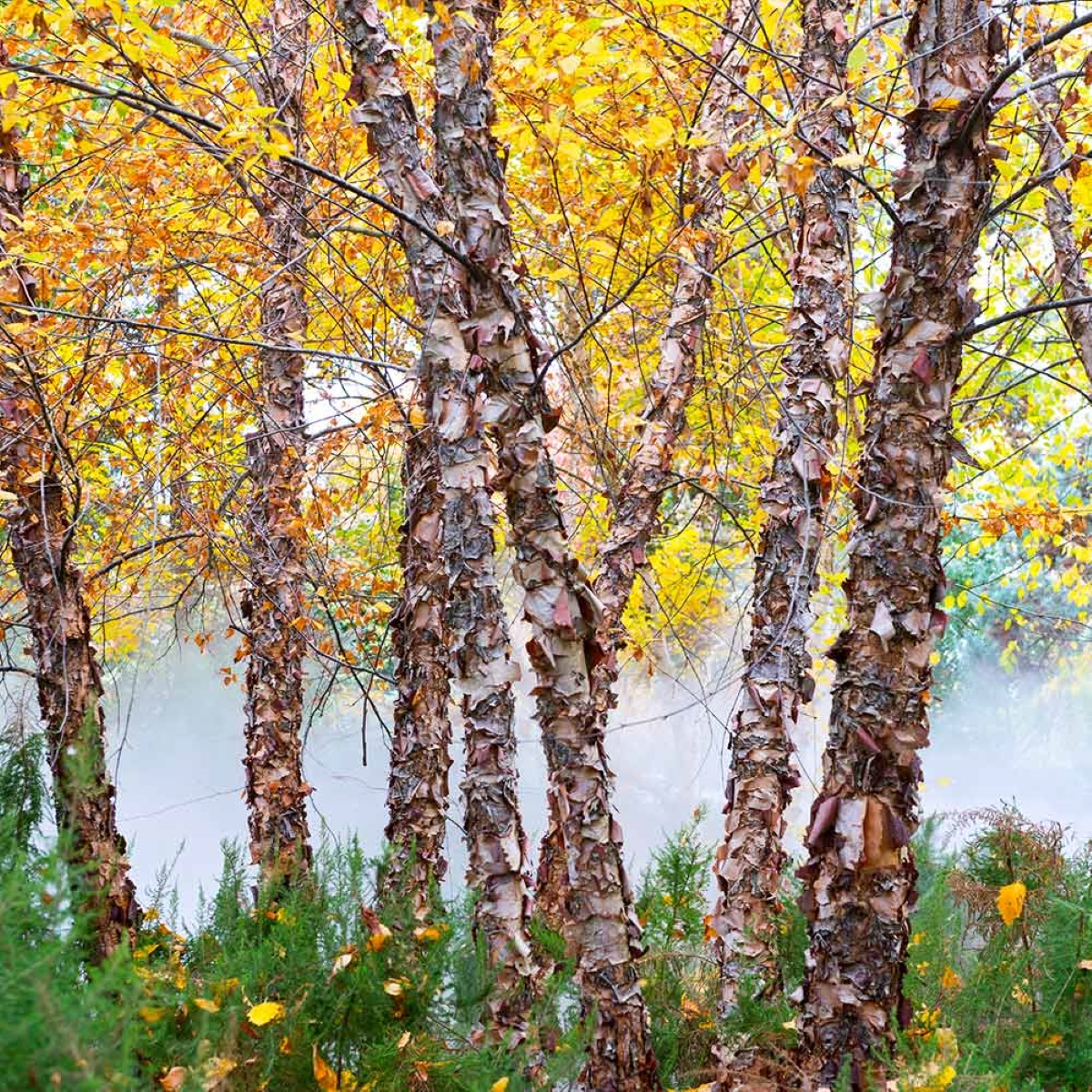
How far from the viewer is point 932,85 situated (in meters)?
2.69

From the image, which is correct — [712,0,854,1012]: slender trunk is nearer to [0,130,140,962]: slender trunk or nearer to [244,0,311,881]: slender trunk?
[244,0,311,881]: slender trunk

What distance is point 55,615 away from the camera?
3969 millimetres

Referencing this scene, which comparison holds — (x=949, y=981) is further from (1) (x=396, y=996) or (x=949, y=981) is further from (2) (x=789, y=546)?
(1) (x=396, y=996)

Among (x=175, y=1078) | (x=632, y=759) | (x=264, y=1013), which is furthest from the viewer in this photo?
(x=632, y=759)

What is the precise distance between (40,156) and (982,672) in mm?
18658

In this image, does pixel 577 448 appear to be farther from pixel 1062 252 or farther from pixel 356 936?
pixel 356 936

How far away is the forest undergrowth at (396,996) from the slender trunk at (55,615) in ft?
0.69

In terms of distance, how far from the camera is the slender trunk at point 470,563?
10.4ft

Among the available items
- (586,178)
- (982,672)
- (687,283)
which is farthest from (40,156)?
(982,672)

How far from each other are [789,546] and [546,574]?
1.56 metres

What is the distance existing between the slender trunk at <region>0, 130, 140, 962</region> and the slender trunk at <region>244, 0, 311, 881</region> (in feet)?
3.54


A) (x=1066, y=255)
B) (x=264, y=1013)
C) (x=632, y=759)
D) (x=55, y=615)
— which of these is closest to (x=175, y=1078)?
(x=264, y=1013)

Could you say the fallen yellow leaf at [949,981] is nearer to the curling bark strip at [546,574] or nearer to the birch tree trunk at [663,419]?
the curling bark strip at [546,574]

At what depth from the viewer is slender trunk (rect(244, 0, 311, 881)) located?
5.21 m
